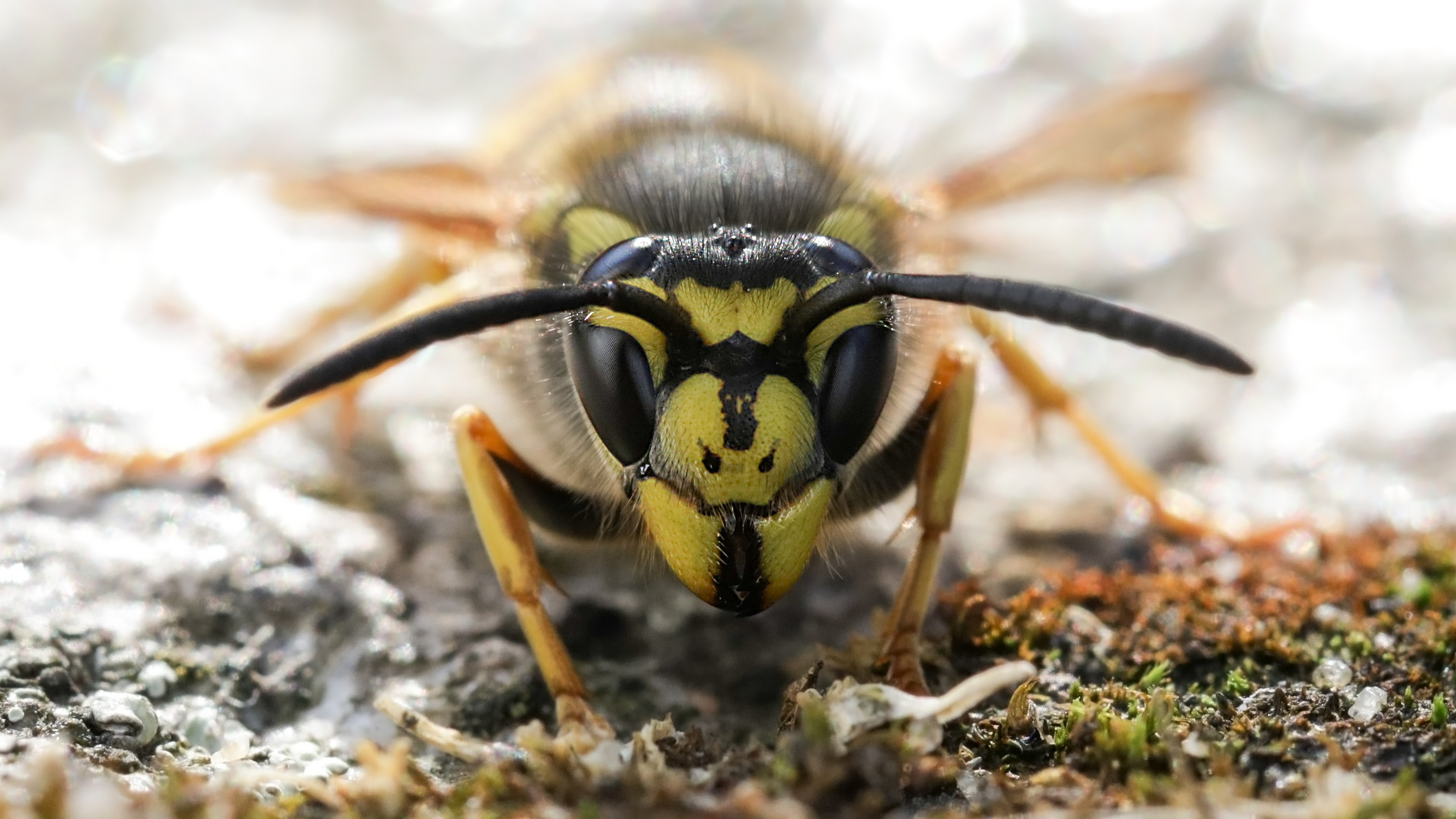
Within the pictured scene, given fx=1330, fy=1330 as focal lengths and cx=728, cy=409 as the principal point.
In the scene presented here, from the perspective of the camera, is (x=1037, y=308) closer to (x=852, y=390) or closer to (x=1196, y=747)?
(x=852, y=390)

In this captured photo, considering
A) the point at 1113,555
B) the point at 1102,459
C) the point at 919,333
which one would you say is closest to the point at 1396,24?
the point at 1102,459

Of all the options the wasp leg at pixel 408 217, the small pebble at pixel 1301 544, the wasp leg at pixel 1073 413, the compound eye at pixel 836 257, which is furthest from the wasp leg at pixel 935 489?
the wasp leg at pixel 408 217

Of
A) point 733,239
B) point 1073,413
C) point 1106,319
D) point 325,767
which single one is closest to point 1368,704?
point 1106,319

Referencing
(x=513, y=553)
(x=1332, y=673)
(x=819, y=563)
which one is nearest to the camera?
(x=1332, y=673)

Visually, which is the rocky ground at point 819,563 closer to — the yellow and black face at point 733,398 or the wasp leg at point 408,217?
the wasp leg at point 408,217

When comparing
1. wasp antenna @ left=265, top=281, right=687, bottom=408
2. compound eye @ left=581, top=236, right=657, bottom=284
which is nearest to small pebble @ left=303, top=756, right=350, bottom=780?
wasp antenna @ left=265, top=281, right=687, bottom=408
